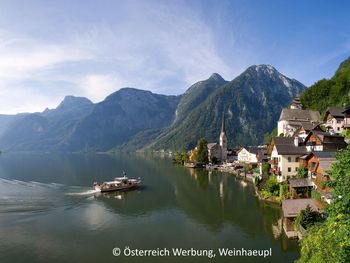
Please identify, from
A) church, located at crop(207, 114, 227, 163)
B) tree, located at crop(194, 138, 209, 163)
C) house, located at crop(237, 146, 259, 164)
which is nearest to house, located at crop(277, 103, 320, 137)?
house, located at crop(237, 146, 259, 164)

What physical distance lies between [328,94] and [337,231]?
349ft

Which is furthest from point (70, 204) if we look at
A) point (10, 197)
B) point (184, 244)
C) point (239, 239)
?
point (239, 239)

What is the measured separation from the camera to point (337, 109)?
252ft

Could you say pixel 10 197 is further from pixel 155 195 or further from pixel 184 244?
pixel 184 244

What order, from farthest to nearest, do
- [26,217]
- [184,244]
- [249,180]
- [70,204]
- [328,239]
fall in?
[249,180] → [70,204] → [26,217] → [184,244] → [328,239]

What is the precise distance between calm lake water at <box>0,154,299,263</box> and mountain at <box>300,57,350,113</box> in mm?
53174

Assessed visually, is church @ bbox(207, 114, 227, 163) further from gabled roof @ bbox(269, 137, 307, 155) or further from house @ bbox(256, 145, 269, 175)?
gabled roof @ bbox(269, 137, 307, 155)

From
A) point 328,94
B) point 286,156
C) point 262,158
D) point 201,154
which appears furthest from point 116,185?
point 328,94

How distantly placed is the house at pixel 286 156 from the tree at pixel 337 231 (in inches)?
1497

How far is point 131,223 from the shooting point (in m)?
46.9

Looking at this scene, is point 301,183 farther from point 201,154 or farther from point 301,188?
point 201,154

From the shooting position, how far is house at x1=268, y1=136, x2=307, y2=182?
6072 cm

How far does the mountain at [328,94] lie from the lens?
338 feet

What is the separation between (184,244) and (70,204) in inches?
1209
